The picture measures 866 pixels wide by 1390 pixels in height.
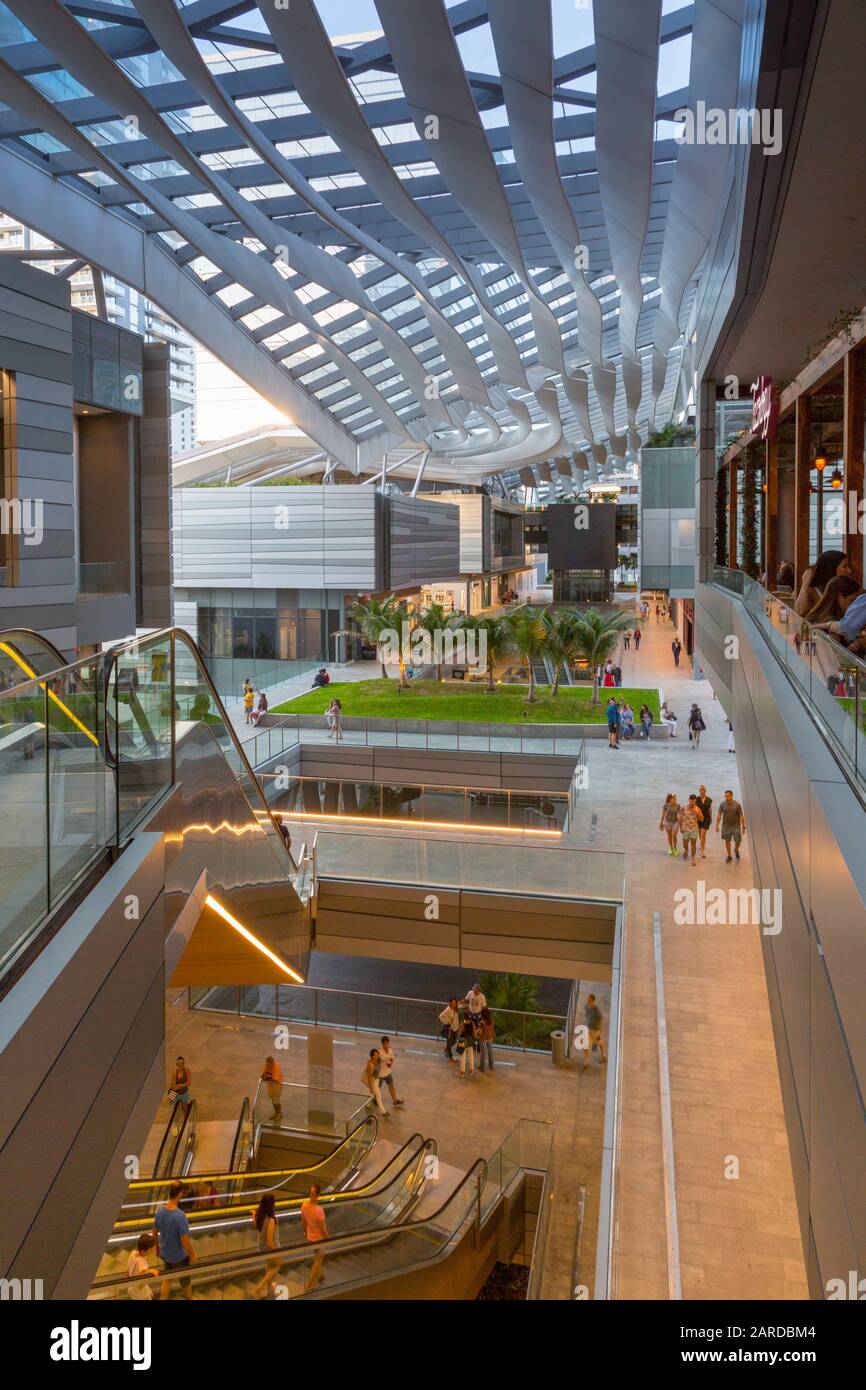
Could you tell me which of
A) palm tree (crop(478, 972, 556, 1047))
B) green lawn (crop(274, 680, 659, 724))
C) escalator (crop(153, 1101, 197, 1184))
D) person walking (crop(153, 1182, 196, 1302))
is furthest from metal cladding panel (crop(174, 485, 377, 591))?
person walking (crop(153, 1182, 196, 1302))

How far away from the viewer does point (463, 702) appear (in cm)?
2988

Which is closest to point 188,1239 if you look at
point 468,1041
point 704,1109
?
point 704,1109

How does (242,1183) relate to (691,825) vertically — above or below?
below

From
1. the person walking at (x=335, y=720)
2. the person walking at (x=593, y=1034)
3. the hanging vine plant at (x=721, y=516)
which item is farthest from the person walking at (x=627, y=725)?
the person walking at (x=593, y=1034)

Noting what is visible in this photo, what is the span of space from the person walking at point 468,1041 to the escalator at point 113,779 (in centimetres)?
557

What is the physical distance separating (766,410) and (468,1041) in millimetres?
11029

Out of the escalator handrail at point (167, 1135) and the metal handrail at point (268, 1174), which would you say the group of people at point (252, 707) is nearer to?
the escalator handrail at point (167, 1135)

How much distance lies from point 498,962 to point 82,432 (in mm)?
13407

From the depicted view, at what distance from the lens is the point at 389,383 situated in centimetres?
3512

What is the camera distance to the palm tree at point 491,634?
101 ft

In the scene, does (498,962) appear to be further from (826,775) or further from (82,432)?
(82,432)

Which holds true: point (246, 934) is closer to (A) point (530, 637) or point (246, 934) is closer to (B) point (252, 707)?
(B) point (252, 707)

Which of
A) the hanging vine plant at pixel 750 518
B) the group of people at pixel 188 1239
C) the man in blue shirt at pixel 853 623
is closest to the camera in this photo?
the man in blue shirt at pixel 853 623
